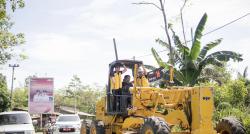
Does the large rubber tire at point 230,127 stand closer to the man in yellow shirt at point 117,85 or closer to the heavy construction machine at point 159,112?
the heavy construction machine at point 159,112

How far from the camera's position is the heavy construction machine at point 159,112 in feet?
34.5

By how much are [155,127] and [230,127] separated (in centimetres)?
224

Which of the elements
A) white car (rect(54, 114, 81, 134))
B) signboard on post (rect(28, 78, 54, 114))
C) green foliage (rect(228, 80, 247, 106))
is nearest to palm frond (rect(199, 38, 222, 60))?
green foliage (rect(228, 80, 247, 106))

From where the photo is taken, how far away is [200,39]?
78.0ft

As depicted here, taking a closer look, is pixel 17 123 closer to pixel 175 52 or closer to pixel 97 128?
pixel 97 128

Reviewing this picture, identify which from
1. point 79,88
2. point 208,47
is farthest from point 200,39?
point 79,88

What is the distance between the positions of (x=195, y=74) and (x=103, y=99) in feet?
32.4

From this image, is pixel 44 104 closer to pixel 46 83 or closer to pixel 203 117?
pixel 46 83

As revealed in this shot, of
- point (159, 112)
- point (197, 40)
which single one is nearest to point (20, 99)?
point (197, 40)

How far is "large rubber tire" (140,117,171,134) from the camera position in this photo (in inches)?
393

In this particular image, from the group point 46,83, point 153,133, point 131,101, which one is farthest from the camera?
point 46,83

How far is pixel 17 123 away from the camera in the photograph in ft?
57.3

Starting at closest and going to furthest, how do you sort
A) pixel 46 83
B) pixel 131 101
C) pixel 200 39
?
pixel 131 101 < pixel 200 39 < pixel 46 83

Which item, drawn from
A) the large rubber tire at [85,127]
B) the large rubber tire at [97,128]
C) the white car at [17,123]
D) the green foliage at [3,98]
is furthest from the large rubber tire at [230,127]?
the green foliage at [3,98]
